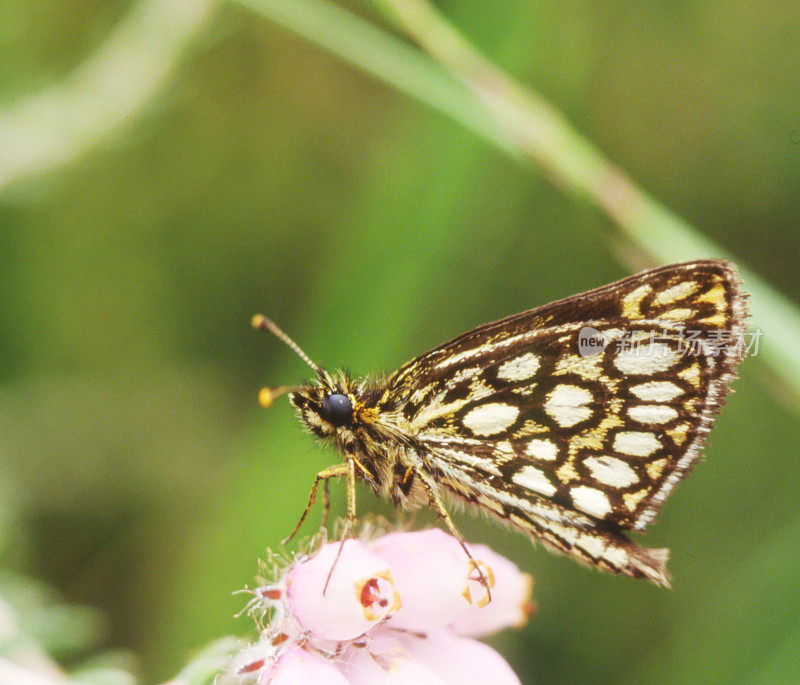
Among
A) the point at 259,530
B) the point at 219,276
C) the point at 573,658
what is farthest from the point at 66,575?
the point at 573,658

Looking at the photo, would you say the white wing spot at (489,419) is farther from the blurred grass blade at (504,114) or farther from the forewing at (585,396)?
the blurred grass blade at (504,114)

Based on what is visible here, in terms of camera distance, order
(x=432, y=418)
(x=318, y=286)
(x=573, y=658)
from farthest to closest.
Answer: (x=318, y=286) < (x=573, y=658) < (x=432, y=418)

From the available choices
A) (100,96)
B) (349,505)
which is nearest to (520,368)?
(349,505)

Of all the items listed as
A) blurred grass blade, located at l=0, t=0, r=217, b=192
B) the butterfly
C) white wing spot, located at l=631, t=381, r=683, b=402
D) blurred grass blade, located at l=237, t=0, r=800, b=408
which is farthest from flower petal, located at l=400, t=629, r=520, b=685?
blurred grass blade, located at l=0, t=0, r=217, b=192

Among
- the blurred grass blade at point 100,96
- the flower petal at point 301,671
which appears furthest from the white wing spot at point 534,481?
the blurred grass blade at point 100,96

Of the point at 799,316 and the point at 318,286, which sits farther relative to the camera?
the point at 318,286

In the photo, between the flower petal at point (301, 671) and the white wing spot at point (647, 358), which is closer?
the flower petal at point (301, 671)

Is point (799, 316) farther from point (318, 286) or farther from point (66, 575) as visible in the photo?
point (66, 575)

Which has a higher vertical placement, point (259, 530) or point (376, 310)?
point (376, 310)
